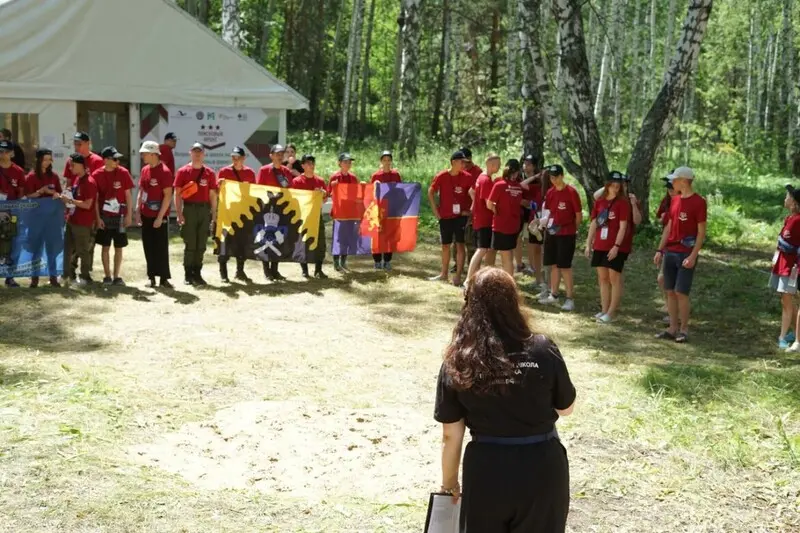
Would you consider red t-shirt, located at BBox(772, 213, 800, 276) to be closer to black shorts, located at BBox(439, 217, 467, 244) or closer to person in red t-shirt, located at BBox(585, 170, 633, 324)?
person in red t-shirt, located at BBox(585, 170, 633, 324)

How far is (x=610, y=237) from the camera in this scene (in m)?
11.2

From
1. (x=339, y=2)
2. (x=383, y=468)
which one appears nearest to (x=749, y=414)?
(x=383, y=468)

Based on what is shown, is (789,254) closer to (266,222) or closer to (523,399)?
(523,399)

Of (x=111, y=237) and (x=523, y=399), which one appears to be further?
(x=111, y=237)

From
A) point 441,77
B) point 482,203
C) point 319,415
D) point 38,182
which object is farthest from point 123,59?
point 441,77

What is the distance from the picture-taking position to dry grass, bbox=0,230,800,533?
222 inches

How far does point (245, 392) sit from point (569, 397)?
4.82m

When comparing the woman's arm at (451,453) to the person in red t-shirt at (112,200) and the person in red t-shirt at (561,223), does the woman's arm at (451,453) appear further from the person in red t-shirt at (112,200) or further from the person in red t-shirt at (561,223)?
the person in red t-shirt at (112,200)

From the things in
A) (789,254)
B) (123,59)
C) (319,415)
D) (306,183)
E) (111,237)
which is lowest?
(319,415)

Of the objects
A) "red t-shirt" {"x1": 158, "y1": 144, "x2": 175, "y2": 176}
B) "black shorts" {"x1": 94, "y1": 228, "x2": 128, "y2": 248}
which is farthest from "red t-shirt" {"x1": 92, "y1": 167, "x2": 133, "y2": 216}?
"red t-shirt" {"x1": 158, "y1": 144, "x2": 175, "y2": 176}

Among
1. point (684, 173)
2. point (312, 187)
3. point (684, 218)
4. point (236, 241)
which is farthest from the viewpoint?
point (312, 187)

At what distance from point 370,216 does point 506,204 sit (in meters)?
2.97

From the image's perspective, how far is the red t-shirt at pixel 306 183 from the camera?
13867 mm

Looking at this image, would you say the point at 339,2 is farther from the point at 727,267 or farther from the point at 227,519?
the point at 227,519
